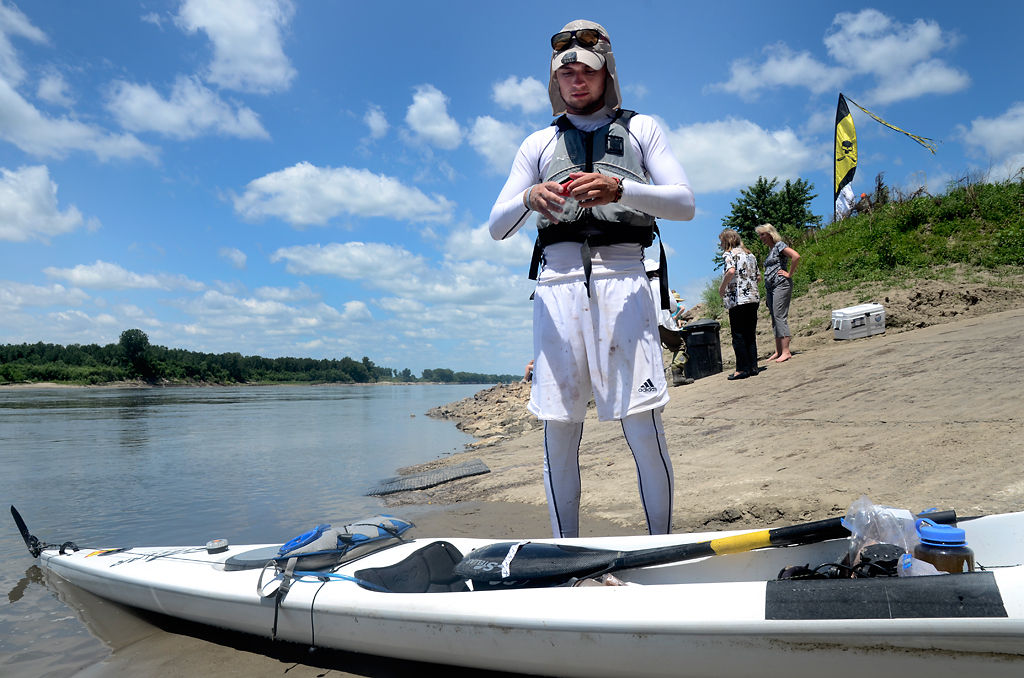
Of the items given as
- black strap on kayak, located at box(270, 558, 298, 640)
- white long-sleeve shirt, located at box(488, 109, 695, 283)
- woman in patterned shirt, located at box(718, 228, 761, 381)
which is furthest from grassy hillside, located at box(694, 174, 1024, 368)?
black strap on kayak, located at box(270, 558, 298, 640)

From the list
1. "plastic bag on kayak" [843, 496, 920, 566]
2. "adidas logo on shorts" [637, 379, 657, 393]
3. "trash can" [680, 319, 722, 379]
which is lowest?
"plastic bag on kayak" [843, 496, 920, 566]

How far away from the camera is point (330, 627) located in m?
2.02

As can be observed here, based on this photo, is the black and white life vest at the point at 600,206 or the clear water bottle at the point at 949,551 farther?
the black and white life vest at the point at 600,206

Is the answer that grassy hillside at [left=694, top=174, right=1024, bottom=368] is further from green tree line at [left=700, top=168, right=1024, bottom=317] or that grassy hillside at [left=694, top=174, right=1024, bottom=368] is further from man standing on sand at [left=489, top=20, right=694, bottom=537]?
man standing on sand at [left=489, top=20, right=694, bottom=537]

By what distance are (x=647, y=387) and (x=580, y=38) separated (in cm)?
146

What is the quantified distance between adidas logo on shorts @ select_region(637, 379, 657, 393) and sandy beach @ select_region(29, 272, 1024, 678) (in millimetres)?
1151

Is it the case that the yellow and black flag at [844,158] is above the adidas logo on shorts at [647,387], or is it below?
above

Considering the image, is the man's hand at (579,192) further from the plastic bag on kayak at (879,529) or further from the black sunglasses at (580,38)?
the plastic bag on kayak at (879,529)

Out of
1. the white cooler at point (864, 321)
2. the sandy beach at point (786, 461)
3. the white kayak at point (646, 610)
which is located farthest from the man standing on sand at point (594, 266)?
the white cooler at point (864, 321)

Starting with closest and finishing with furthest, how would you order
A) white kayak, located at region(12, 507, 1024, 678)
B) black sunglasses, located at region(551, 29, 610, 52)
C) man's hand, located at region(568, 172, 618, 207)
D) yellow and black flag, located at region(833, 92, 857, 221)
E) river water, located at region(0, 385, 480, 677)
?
white kayak, located at region(12, 507, 1024, 678), man's hand, located at region(568, 172, 618, 207), black sunglasses, located at region(551, 29, 610, 52), river water, located at region(0, 385, 480, 677), yellow and black flag, located at region(833, 92, 857, 221)

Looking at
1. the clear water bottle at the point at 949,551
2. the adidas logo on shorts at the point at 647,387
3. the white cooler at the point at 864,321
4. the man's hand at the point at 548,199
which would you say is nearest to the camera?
the clear water bottle at the point at 949,551

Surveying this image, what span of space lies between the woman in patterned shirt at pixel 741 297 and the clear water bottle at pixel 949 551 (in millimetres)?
6173

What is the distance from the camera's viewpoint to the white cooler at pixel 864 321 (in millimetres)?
8875

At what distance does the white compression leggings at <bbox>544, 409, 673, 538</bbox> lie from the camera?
7.60 feet
